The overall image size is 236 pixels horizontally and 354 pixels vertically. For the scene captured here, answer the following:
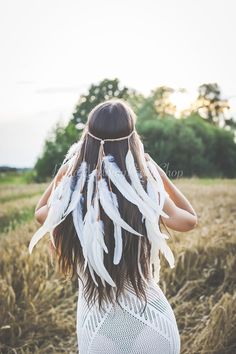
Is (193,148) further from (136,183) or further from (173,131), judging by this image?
(136,183)

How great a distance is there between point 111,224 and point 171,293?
2060mm

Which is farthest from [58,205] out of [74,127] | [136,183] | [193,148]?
[193,148]

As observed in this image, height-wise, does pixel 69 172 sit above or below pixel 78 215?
above

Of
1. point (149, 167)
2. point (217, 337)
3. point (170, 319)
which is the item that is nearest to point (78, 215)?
point (149, 167)

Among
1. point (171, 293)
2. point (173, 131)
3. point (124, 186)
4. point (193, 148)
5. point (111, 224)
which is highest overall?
point (124, 186)

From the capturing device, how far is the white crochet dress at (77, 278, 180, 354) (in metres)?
1.42

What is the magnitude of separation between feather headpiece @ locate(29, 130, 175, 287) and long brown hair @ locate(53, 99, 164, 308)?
16 mm

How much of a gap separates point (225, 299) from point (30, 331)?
1.20 m

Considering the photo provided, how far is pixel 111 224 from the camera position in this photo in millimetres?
1434

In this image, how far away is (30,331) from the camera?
289cm

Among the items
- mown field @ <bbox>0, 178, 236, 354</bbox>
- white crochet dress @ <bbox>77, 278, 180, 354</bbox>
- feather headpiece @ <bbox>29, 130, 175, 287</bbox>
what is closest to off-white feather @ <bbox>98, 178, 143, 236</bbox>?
feather headpiece @ <bbox>29, 130, 175, 287</bbox>

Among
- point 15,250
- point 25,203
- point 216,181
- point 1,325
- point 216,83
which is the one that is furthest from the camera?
point 25,203

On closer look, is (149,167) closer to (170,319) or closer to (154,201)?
(154,201)

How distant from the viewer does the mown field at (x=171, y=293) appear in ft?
8.64
